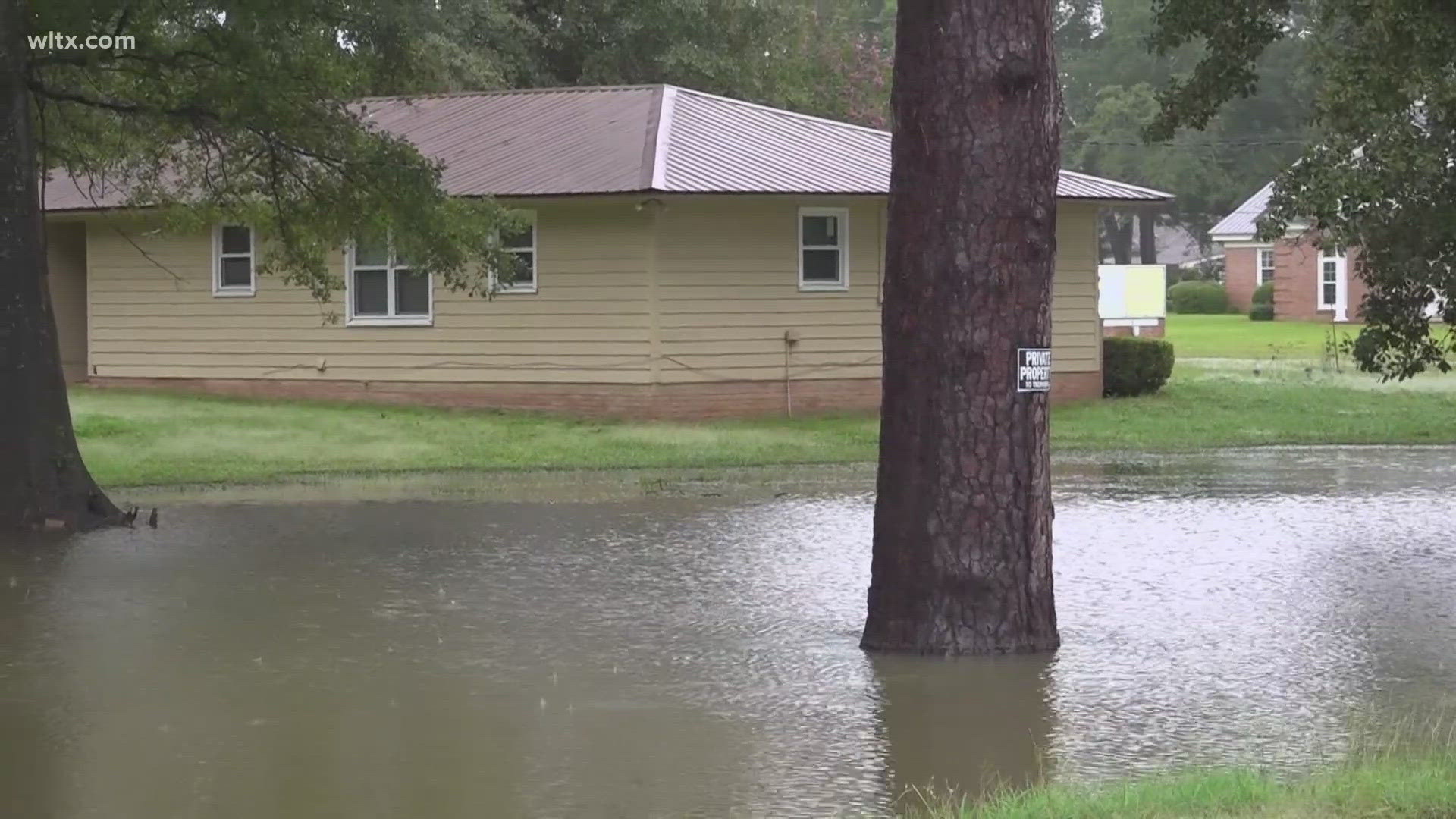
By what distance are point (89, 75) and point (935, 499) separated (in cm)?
1020

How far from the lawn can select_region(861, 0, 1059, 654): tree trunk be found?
10.6 meters

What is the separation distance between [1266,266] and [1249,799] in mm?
61516

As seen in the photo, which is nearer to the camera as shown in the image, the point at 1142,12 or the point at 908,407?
the point at 908,407

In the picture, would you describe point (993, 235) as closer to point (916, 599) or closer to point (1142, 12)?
point (916, 599)

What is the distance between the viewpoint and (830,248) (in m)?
26.0

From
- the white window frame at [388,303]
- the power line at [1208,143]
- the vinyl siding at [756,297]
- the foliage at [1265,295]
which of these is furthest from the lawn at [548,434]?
the power line at [1208,143]

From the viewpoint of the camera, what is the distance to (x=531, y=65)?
127ft

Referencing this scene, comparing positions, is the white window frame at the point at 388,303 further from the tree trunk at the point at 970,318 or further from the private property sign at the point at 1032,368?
the private property sign at the point at 1032,368

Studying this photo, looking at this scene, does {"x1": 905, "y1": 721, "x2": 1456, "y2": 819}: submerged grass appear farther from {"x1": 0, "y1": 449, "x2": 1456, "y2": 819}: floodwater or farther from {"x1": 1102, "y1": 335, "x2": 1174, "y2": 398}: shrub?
{"x1": 1102, "y1": 335, "x2": 1174, "y2": 398}: shrub

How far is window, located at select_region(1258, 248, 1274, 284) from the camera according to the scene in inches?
2544

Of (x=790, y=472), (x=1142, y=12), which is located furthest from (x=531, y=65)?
(x=1142, y=12)

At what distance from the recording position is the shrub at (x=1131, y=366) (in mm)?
28484

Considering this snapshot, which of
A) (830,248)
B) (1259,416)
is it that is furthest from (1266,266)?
(830,248)

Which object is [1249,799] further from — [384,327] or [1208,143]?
[1208,143]
